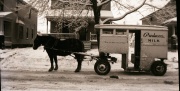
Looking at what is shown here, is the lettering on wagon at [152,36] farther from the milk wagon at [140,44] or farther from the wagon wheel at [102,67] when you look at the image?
the wagon wheel at [102,67]

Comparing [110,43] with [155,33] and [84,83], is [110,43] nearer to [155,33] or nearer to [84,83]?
[155,33]

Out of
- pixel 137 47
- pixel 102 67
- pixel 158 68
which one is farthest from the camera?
pixel 137 47

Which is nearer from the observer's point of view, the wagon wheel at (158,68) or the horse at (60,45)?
the wagon wheel at (158,68)

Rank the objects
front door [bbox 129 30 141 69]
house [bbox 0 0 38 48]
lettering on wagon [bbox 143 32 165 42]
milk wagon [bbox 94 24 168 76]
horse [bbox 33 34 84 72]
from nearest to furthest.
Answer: milk wagon [bbox 94 24 168 76]
lettering on wagon [bbox 143 32 165 42]
front door [bbox 129 30 141 69]
horse [bbox 33 34 84 72]
house [bbox 0 0 38 48]

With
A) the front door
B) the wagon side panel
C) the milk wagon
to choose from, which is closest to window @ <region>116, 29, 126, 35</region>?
the milk wagon

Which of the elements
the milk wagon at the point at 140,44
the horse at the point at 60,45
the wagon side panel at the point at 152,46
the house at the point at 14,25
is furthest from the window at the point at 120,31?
the house at the point at 14,25

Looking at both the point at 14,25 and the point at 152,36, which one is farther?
the point at 14,25

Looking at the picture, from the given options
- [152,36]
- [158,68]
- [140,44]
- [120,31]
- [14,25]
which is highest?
[14,25]

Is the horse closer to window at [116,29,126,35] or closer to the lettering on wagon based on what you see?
window at [116,29,126,35]

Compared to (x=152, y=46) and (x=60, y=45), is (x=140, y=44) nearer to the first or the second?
(x=152, y=46)

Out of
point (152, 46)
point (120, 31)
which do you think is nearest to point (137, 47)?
point (152, 46)

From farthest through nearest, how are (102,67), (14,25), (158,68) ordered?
(14,25) < (158,68) < (102,67)

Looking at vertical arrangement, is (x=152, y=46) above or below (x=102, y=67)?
above

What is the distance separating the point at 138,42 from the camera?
1150 cm
